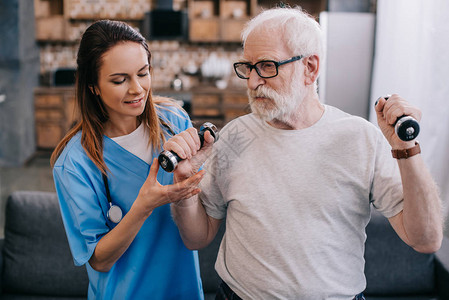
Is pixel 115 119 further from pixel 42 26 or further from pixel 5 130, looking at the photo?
pixel 42 26

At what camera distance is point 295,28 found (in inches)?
49.6

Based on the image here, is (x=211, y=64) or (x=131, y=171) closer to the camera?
(x=131, y=171)

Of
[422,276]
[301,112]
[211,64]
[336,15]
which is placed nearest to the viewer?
[301,112]

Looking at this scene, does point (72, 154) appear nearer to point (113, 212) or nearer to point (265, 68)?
point (113, 212)

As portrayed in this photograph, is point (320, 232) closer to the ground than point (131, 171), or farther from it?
closer to the ground

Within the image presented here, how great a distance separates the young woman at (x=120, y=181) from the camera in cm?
130

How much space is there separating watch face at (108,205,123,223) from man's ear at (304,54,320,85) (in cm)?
67

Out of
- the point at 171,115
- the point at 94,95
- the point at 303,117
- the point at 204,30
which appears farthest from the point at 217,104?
the point at 303,117

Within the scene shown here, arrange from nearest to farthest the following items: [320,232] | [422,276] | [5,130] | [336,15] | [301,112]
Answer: [320,232] < [301,112] < [422,276] < [336,15] < [5,130]

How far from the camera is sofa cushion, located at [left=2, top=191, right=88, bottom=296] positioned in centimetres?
213

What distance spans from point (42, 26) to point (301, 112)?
6.15 m

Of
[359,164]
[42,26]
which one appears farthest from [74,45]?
[359,164]

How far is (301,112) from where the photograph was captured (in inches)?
52.7

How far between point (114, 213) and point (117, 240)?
96 millimetres
